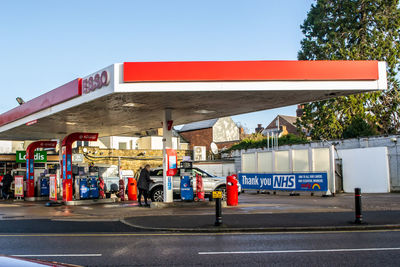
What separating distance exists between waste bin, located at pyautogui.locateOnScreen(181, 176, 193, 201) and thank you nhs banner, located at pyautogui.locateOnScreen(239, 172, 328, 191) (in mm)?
9744

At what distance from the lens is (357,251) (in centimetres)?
838

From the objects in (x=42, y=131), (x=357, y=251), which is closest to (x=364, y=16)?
(x=42, y=131)

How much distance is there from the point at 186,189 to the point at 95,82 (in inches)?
248

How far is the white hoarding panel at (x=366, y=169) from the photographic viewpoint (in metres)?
26.9

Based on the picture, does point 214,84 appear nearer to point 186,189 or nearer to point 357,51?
point 186,189

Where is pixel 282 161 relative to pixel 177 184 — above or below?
above

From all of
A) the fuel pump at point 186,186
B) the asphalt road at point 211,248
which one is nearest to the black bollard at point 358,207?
the asphalt road at point 211,248

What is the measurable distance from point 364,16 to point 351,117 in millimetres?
8974

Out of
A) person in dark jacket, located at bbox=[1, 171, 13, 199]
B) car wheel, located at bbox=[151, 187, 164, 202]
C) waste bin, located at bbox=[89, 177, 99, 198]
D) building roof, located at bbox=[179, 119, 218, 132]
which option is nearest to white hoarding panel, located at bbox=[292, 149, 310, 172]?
car wheel, located at bbox=[151, 187, 164, 202]

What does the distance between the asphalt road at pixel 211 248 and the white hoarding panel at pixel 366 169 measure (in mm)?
17186

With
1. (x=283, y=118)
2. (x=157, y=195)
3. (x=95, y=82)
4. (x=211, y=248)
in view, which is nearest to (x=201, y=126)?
(x=283, y=118)

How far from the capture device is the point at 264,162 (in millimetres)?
30312

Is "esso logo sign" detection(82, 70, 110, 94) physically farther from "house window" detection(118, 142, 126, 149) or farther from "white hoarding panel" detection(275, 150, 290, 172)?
"house window" detection(118, 142, 126, 149)

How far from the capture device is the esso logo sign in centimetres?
1536
